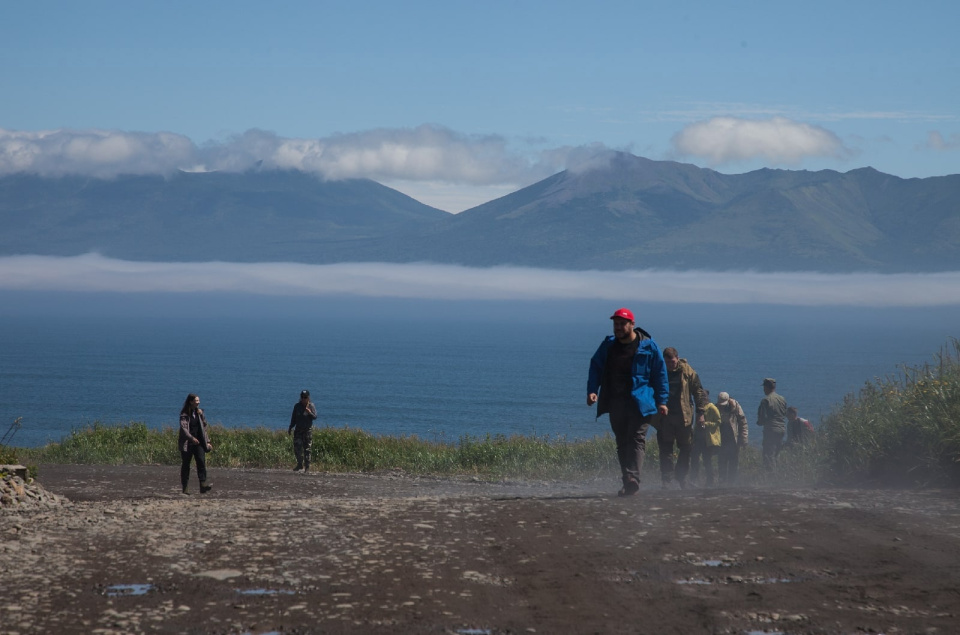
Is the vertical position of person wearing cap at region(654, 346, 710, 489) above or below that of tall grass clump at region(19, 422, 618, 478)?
above

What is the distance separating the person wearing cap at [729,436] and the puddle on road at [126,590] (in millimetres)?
11598

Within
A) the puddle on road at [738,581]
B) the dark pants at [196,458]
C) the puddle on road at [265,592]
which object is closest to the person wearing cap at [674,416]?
the dark pants at [196,458]

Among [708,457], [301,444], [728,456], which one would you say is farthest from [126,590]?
[301,444]

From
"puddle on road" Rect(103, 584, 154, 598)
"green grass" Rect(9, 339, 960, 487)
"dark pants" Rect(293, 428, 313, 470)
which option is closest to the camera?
"puddle on road" Rect(103, 584, 154, 598)

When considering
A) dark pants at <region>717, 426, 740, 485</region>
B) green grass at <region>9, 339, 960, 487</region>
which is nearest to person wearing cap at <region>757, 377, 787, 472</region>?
green grass at <region>9, 339, 960, 487</region>

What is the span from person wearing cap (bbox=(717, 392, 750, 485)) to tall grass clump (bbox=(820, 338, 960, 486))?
86.1 inches

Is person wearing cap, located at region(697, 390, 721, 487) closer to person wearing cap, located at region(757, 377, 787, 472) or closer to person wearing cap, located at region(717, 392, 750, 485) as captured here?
person wearing cap, located at region(717, 392, 750, 485)

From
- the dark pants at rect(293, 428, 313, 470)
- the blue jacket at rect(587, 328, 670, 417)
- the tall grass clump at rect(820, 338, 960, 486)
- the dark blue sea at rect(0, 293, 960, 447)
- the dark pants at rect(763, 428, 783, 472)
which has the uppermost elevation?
the blue jacket at rect(587, 328, 670, 417)

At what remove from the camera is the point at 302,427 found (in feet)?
69.0

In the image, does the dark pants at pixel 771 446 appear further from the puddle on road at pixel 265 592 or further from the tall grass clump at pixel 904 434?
the puddle on road at pixel 265 592

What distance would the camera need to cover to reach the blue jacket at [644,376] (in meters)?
10.5

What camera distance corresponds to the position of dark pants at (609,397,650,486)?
1053 cm

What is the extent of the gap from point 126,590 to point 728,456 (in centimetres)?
1254

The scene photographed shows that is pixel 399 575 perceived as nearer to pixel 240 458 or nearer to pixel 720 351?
pixel 240 458
